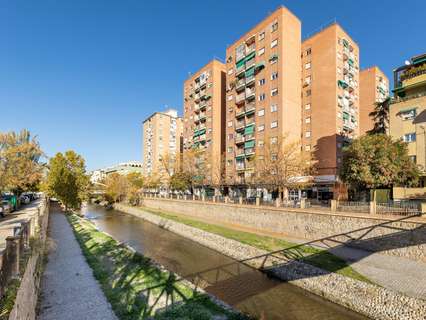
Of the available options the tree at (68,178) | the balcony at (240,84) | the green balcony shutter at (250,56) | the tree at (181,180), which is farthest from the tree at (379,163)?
the tree at (68,178)

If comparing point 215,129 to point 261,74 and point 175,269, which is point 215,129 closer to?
point 261,74

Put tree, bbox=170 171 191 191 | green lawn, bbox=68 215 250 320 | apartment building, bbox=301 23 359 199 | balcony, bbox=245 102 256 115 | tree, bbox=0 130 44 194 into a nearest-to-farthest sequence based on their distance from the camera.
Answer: green lawn, bbox=68 215 250 320
tree, bbox=0 130 44 194
apartment building, bbox=301 23 359 199
balcony, bbox=245 102 256 115
tree, bbox=170 171 191 191

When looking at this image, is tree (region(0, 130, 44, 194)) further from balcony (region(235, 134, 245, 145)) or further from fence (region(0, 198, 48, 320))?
balcony (region(235, 134, 245, 145))

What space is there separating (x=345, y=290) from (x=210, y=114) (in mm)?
41333

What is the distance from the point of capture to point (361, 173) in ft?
64.6

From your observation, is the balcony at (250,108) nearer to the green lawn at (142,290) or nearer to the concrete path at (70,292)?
the green lawn at (142,290)

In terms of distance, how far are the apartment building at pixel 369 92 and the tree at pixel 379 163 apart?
27190mm

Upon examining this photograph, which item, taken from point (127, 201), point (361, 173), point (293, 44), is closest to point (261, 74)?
point (293, 44)

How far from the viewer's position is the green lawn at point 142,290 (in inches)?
297

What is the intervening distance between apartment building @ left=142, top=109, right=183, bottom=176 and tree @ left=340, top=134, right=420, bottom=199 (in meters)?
56.3

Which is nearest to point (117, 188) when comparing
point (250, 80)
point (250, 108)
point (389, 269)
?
point (250, 108)

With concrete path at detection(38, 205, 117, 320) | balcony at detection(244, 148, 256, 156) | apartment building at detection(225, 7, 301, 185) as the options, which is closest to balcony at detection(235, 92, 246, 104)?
apartment building at detection(225, 7, 301, 185)

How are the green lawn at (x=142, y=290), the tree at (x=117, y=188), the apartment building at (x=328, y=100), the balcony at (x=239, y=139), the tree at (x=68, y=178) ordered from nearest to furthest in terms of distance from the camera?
the green lawn at (x=142, y=290), the tree at (x=68, y=178), the apartment building at (x=328, y=100), the balcony at (x=239, y=139), the tree at (x=117, y=188)

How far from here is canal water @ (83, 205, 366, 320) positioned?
940 cm
